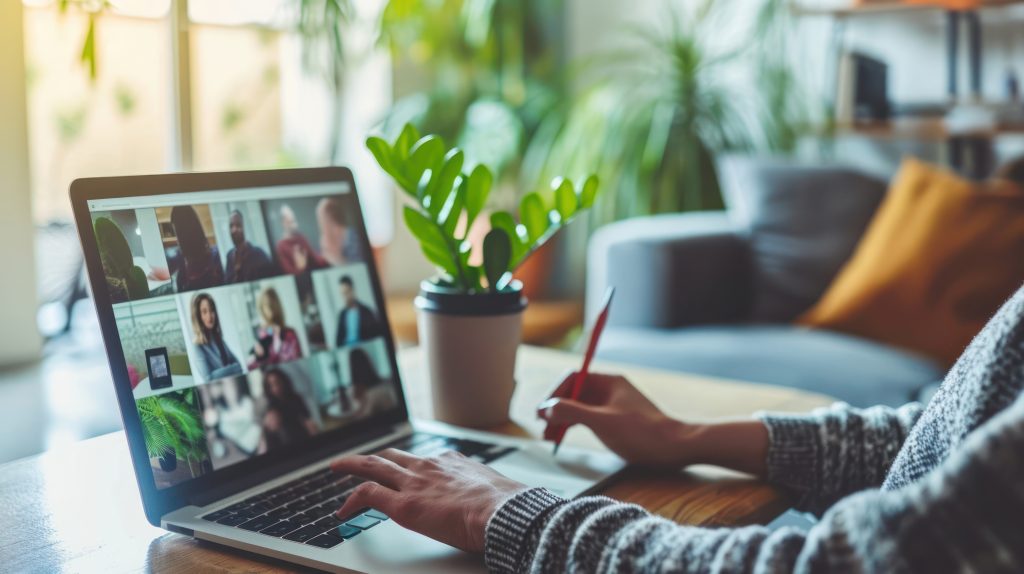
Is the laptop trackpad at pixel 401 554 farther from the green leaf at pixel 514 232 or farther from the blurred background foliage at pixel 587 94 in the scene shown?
the blurred background foliage at pixel 587 94

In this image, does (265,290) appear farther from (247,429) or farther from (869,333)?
(869,333)

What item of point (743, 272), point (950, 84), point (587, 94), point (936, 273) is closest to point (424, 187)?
point (936, 273)

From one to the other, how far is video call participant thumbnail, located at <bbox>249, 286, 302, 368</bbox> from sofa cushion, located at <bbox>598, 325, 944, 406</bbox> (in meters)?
1.27

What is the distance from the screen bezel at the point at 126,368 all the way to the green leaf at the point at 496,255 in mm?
187

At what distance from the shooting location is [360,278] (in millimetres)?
1021

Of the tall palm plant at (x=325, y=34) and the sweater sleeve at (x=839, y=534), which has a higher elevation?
the tall palm plant at (x=325, y=34)

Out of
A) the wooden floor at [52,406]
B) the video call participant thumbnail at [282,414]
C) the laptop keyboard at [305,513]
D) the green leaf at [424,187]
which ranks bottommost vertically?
the wooden floor at [52,406]

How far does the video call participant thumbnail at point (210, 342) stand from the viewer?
83 cm

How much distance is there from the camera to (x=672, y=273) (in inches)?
93.3

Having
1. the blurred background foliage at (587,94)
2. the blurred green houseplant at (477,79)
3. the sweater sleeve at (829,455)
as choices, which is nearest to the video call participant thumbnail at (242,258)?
the sweater sleeve at (829,455)

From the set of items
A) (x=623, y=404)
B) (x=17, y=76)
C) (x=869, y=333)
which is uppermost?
(x=17, y=76)

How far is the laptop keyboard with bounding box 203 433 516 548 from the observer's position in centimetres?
73


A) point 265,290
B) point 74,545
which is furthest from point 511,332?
point 74,545

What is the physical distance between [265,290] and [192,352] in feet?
0.34
